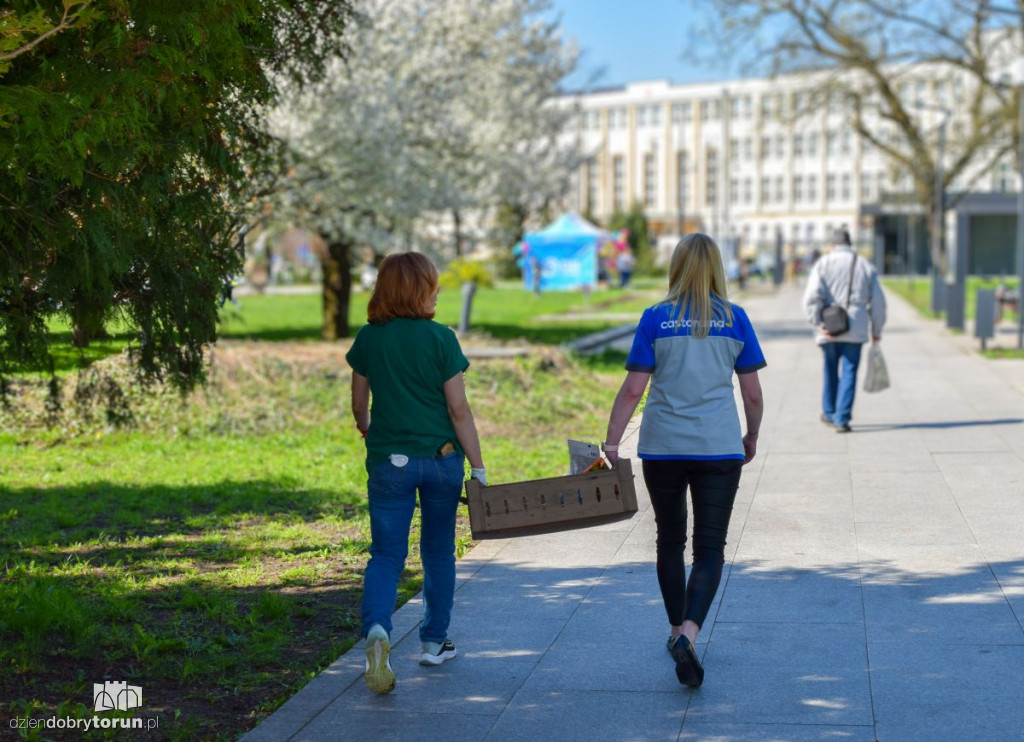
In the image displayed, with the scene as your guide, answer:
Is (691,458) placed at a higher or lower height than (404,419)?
lower

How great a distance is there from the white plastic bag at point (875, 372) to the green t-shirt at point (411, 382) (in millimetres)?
8083

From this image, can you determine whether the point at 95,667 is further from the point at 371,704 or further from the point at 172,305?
the point at 172,305

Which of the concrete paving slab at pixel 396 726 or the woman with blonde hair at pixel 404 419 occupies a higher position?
the woman with blonde hair at pixel 404 419

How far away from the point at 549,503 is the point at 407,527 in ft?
1.78

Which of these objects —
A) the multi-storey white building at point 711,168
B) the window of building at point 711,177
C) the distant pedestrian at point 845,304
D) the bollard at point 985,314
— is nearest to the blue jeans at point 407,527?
the distant pedestrian at point 845,304

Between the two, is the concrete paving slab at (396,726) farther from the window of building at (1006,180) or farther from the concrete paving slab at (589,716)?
the window of building at (1006,180)

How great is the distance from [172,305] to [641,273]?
71.9 m

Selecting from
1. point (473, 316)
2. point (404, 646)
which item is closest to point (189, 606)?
point (404, 646)

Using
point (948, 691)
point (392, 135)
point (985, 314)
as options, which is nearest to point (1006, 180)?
point (985, 314)

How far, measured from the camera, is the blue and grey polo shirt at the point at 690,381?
16.2 ft

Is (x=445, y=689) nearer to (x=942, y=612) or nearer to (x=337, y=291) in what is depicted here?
(x=942, y=612)

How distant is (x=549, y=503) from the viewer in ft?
16.3

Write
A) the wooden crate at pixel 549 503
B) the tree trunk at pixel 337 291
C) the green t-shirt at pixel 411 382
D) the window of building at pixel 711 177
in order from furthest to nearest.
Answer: the window of building at pixel 711 177
the tree trunk at pixel 337 291
the wooden crate at pixel 549 503
the green t-shirt at pixel 411 382

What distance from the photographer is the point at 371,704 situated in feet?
15.6
